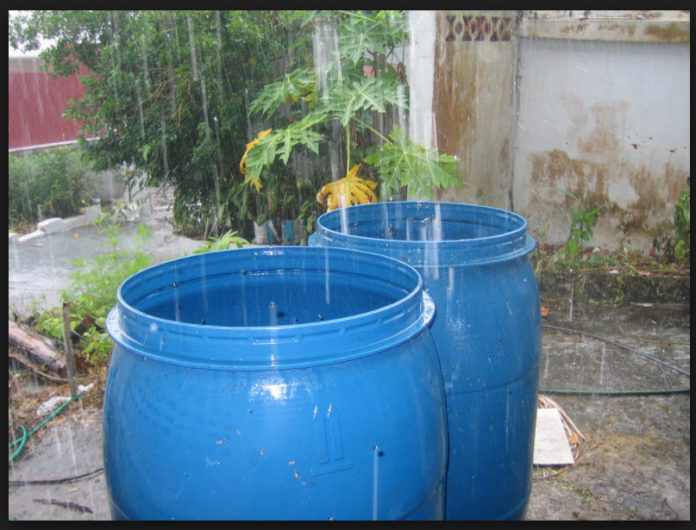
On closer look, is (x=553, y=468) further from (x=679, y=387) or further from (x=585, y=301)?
(x=585, y=301)

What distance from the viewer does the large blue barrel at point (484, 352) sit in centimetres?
223

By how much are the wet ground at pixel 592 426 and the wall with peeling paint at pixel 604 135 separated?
0.98m

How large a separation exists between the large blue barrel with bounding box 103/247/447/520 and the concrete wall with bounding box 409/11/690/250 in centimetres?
380

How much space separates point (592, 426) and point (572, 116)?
323 cm

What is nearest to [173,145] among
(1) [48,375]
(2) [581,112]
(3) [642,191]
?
(1) [48,375]

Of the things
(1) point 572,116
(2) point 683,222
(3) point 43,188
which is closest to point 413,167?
(1) point 572,116

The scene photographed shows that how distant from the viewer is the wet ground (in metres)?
3.11

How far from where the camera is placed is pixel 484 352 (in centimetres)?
228

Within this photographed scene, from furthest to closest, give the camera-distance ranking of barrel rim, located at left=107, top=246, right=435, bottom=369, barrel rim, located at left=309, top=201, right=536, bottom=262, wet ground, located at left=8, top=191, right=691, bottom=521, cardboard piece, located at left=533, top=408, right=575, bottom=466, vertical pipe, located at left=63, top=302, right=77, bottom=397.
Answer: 1. vertical pipe, located at left=63, top=302, right=77, bottom=397
2. cardboard piece, located at left=533, top=408, right=575, bottom=466
3. wet ground, located at left=8, top=191, right=691, bottom=521
4. barrel rim, located at left=309, top=201, right=536, bottom=262
5. barrel rim, located at left=107, top=246, right=435, bottom=369

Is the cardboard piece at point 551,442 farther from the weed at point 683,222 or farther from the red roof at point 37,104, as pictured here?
the red roof at point 37,104

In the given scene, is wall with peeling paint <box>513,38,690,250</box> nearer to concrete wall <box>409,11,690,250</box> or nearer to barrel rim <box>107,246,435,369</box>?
concrete wall <box>409,11,690,250</box>

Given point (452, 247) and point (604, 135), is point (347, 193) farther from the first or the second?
point (604, 135)

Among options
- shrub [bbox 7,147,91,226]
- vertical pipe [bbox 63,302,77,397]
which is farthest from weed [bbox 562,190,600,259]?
shrub [bbox 7,147,91,226]

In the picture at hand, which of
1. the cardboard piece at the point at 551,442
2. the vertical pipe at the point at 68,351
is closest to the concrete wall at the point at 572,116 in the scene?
the cardboard piece at the point at 551,442
